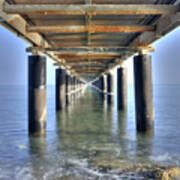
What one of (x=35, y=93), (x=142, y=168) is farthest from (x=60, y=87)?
(x=142, y=168)

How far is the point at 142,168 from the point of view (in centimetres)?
493

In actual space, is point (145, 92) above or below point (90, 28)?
below

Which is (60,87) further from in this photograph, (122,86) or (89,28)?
(89,28)

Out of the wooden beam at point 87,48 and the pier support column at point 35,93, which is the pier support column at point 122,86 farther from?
the pier support column at point 35,93

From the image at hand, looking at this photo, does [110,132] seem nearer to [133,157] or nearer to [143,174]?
[133,157]

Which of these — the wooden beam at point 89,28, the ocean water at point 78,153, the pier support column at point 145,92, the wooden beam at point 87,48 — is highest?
the wooden beam at point 89,28

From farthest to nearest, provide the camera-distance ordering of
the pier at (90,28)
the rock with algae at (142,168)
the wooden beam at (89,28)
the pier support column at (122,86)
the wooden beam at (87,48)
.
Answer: the pier support column at (122,86)
the wooden beam at (87,48)
the wooden beam at (89,28)
the pier at (90,28)
the rock with algae at (142,168)

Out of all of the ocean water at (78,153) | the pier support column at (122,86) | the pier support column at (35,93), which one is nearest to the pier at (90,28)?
the pier support column at (35,93)

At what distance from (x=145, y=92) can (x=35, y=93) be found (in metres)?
4.49

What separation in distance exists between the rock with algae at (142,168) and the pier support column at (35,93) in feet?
12.0

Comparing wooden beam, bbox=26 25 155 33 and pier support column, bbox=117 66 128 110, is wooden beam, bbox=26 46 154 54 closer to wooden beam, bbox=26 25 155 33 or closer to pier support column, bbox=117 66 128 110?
wooden beam, bbox=26 25 155 33

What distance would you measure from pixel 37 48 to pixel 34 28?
1.66 m

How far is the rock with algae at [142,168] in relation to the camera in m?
4.50

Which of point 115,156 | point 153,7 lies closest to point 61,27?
point 153,7
